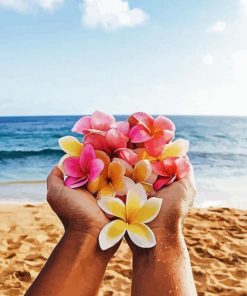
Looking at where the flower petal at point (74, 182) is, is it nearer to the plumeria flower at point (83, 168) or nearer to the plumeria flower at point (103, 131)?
the plumeria flower at point (83, 168)

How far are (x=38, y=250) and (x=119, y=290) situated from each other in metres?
0.99

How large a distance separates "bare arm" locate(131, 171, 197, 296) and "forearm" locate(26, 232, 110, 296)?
3.8 inches

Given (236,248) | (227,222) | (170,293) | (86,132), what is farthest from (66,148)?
(227,222)

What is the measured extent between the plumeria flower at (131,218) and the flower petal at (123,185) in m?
0.03

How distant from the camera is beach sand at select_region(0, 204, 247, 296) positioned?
2.75 metres

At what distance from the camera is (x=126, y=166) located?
3.57 ft

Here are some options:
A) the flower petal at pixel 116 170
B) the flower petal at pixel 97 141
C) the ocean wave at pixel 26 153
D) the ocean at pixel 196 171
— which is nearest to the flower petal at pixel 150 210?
the flower petal at pixel 116 170

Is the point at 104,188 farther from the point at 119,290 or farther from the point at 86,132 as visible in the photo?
the point at 119,290

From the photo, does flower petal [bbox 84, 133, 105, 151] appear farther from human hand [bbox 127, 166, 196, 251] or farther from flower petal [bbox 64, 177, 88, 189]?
human hand [bbox 127, 166, 196, 251]

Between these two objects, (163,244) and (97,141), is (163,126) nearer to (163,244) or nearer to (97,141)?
(97,141)

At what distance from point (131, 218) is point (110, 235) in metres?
0.07

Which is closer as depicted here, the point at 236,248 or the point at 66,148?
the point at 66,148

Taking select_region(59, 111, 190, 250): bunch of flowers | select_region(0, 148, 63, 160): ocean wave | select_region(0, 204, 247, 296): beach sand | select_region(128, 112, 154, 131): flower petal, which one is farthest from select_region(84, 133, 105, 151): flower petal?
select_region(0, 148, 63, 160): ocean wave

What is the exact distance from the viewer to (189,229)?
409 cm
